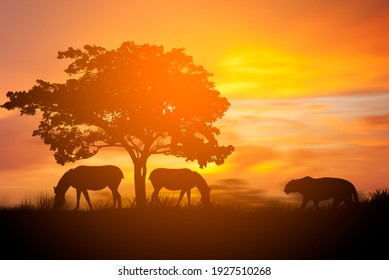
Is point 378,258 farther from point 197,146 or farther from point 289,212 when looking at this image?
point 197,146

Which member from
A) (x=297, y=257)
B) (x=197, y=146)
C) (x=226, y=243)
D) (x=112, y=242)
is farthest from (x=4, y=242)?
(x=197, y=146)

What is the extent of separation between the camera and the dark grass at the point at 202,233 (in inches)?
899

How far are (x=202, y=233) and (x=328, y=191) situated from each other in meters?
10.8

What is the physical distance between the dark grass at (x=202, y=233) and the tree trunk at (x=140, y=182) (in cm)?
547

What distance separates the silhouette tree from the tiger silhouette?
21.6 ft

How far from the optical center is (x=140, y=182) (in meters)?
37.7

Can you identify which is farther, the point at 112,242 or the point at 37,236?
the point at 37,236

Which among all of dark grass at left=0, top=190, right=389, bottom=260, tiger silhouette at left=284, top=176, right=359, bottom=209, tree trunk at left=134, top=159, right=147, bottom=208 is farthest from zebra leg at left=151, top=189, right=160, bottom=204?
tiger silhouette at left=284, top=176, right=359, bottom=209

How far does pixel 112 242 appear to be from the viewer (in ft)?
79.8

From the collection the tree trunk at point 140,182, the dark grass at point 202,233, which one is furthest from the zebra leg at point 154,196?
the dark grass at point 202,233

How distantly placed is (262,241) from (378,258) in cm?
411

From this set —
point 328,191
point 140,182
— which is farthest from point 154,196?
point 328,191

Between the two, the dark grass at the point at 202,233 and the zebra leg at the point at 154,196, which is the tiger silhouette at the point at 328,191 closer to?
the dark grass at the point at 202,233

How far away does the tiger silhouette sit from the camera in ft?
110
